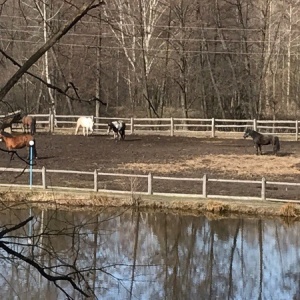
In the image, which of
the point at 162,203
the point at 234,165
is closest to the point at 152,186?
the point at 162,203

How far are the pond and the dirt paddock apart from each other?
2.37m

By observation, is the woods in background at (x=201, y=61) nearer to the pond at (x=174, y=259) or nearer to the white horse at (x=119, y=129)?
the white horse at (x=119, y=129)

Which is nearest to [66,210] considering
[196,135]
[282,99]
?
[196,135]

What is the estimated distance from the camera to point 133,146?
24.8 meters

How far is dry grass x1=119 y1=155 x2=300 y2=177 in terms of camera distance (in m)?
18.8

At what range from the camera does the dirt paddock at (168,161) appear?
16688mm

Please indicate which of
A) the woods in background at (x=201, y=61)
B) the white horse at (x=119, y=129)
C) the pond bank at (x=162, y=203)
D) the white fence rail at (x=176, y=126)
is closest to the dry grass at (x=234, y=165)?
the pond bank at (x=162, y=203)

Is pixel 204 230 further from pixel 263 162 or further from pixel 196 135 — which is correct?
pixel 196 135

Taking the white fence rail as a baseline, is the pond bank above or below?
below

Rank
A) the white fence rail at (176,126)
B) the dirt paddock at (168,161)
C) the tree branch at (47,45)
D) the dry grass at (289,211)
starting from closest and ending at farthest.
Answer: the tree branch at (47,45) → the dry grass at (289,211) → the dirt paddock at (168,161) → the white fence rail at (176,126)

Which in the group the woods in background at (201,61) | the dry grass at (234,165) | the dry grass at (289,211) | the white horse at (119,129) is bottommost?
the dry grass at (289,211)

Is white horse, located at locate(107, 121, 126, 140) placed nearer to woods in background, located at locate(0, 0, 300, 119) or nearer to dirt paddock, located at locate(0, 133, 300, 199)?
dirt paddock, located at locate(0, 133, 300, 199)

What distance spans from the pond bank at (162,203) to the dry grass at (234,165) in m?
3.82

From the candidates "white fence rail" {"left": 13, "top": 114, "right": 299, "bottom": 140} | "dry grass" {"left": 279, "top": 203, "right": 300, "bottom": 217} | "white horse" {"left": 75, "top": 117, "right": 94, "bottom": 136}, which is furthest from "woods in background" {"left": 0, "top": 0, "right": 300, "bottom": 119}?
"dry grass" {"left": 279, "top": 203, "right": 300, "bottom": 217}
